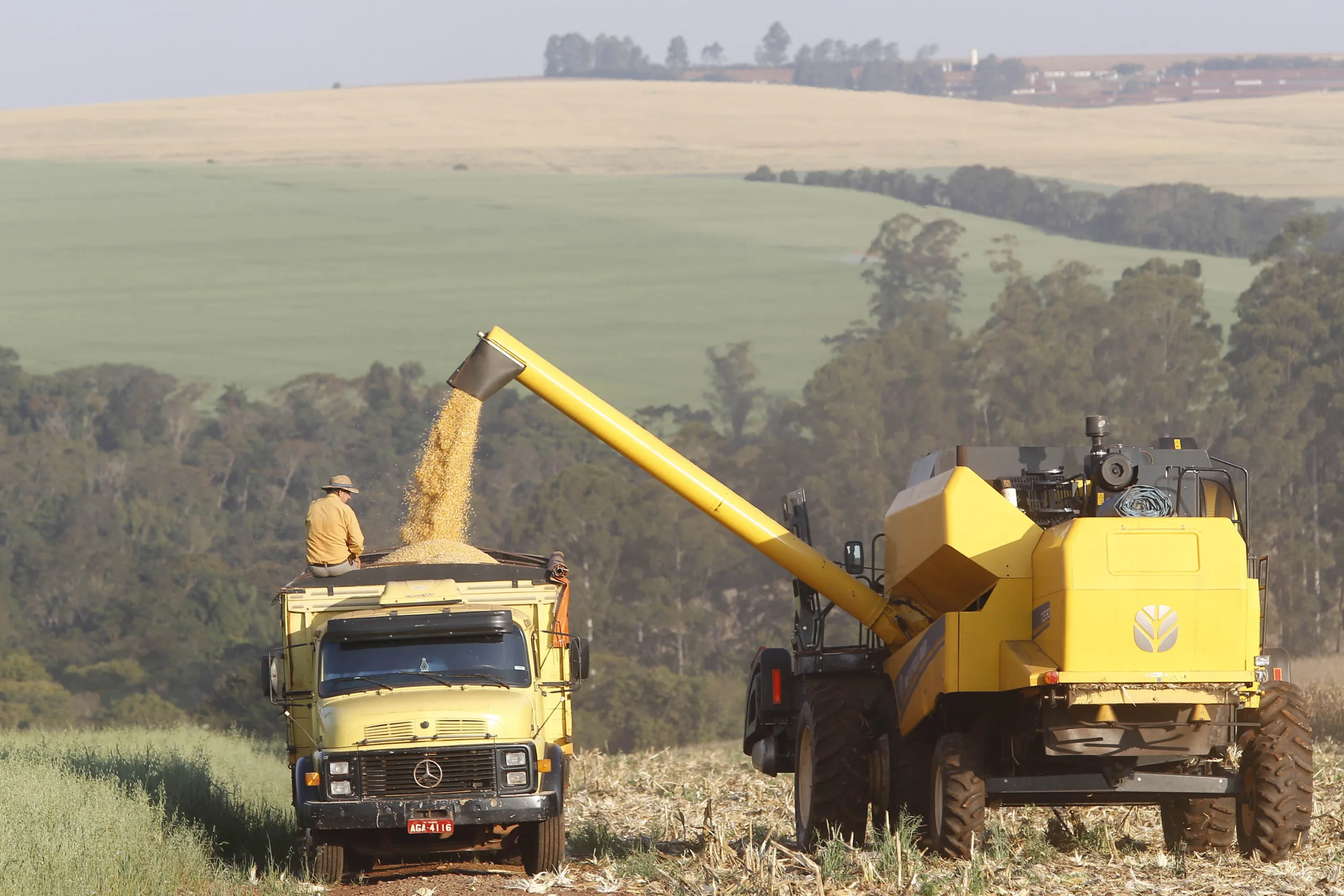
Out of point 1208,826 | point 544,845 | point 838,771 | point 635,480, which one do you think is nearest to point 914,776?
point 838,771

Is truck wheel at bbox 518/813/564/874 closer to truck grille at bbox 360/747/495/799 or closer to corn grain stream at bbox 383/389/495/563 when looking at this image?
truck grille at bbox 360/747/495/799

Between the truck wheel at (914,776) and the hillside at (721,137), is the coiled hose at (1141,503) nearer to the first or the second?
the truck wheel at (914,776)

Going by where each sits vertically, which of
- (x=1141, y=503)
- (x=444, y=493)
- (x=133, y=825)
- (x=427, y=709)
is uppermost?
(x=1141, y=503)

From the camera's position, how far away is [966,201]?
155m

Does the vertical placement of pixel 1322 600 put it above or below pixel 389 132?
below

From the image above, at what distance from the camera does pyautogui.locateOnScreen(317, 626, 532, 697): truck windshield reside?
15.0 m

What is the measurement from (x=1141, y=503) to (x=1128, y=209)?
135 meters

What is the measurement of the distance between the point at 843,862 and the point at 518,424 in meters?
77.0

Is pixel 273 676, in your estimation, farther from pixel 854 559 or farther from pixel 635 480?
pixel 635 480

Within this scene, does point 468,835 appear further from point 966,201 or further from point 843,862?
point 966,201

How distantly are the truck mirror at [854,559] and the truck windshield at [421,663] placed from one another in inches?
118

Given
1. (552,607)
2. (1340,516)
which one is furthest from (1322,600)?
(552,607)

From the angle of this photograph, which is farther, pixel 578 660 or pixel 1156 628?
pixel 578 660

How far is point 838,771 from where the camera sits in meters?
14.4
